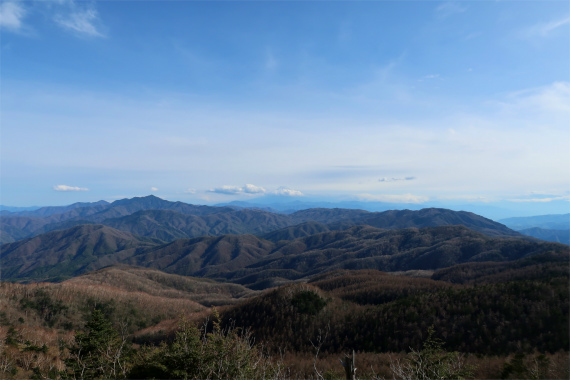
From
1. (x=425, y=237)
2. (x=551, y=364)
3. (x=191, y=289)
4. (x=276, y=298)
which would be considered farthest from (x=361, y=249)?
(x=551, y=364)

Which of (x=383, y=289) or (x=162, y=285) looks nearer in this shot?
(x=383, y=289)

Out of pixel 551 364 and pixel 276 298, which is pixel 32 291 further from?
pixel 551 364

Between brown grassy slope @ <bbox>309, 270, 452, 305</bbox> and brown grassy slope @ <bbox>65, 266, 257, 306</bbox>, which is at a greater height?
brown grassy slope @ <bbox>309, 270, 452, 305</bbox>

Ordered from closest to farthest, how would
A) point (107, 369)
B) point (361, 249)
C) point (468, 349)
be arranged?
point (107, 369) < point (468, 349) < point (361, 249)

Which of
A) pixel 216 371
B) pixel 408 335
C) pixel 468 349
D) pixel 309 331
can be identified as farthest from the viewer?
pixel 309 331

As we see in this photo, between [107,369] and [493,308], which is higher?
[107,369]

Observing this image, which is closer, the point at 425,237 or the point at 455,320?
the point at 455,320

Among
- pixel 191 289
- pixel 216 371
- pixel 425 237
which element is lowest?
pixel 191 289

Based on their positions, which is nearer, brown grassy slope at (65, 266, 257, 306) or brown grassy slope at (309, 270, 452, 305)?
brown grassy slope at (309, 270, 452, 305)

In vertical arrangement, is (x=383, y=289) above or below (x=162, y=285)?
above

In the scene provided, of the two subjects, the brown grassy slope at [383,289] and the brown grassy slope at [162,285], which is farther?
the brown grassy slope at [162,285]

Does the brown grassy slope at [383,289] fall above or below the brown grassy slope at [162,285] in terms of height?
above
